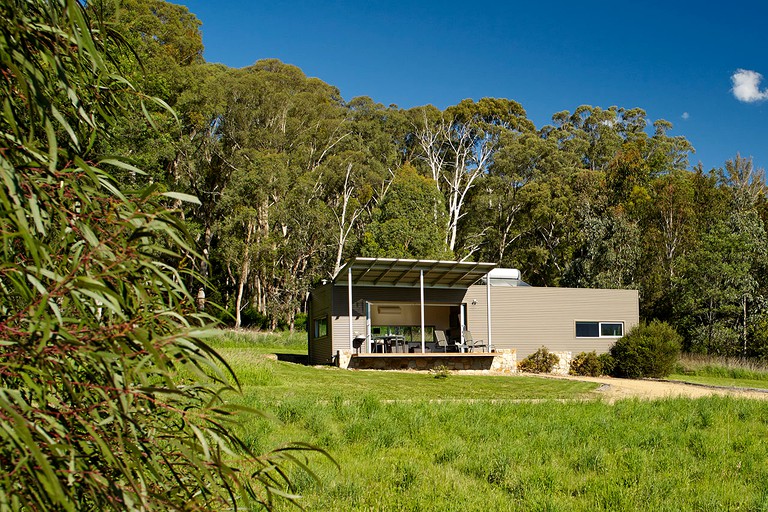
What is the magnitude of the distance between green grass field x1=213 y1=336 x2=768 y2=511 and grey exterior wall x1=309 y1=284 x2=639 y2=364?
539 inches

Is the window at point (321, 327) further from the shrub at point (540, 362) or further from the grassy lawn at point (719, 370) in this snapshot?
the grassy lawn at point (719, 370)

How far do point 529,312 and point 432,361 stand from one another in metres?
5.26

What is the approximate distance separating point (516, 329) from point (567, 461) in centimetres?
1848

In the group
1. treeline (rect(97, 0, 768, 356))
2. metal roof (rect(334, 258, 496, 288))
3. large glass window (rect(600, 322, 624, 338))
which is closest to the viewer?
metal roof (rect(334, 258, 496, 288))

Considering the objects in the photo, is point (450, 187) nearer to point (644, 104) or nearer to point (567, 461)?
point (644, 104)

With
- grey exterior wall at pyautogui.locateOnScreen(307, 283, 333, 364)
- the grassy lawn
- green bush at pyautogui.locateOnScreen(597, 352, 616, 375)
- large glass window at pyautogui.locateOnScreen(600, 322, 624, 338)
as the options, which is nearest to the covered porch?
grey exterior wall at pyautogui.locateOnScreen(307, 283, 333, 364)

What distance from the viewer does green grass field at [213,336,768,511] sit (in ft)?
18.8

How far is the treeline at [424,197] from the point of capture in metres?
31.7

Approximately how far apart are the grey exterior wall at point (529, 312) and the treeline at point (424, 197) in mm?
6694

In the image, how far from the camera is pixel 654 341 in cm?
2261

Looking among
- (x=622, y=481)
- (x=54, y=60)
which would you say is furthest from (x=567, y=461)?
(x=54, y=60)

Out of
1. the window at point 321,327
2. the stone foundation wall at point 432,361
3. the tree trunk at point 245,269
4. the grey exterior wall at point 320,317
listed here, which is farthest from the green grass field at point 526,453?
the tree trunk at point 245,269

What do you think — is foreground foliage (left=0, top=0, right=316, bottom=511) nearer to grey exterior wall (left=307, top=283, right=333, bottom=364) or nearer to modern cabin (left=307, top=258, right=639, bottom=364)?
modern cabin (left=307, top=258, right=639, bottom=364)

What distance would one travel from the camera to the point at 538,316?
25438 mm
